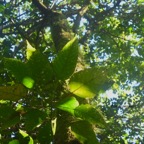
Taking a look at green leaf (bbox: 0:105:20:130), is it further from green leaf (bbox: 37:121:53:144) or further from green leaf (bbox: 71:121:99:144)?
green leaf (bbox: 71:121:99:144)

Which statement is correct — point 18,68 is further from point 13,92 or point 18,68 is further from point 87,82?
point 87,82

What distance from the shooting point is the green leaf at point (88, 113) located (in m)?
0.92

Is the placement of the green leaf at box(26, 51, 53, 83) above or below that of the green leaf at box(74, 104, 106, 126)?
above

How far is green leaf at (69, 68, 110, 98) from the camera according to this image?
1.00 meters

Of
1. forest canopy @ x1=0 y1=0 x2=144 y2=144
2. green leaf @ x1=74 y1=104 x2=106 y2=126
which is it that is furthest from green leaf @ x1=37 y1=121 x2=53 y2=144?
green leaf @ x1=74 y1=104 x2=106 y2=126

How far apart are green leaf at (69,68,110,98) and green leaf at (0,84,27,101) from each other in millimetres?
209

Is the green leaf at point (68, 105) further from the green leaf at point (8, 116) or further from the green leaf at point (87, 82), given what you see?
the green leaf at point (8, 116)

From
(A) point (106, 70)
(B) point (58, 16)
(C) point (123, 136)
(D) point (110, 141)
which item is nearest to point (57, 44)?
(B) point (58, 16)

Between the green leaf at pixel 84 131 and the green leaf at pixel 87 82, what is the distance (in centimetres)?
12

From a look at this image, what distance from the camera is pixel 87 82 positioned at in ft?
3.28

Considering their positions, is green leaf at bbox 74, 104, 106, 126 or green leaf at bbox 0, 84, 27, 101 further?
green leaf at bbox 0, 84, 27, 101

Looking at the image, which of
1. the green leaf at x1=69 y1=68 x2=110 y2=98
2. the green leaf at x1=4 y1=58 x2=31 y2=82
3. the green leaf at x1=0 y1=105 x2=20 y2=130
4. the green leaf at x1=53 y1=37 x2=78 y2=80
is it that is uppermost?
the green leaf at x1=53 y1=37 x2=78 y2=80

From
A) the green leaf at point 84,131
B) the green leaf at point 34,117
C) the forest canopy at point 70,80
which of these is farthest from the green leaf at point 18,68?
the green leaf at point 84,131

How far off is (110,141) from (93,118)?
5737 millimetres
